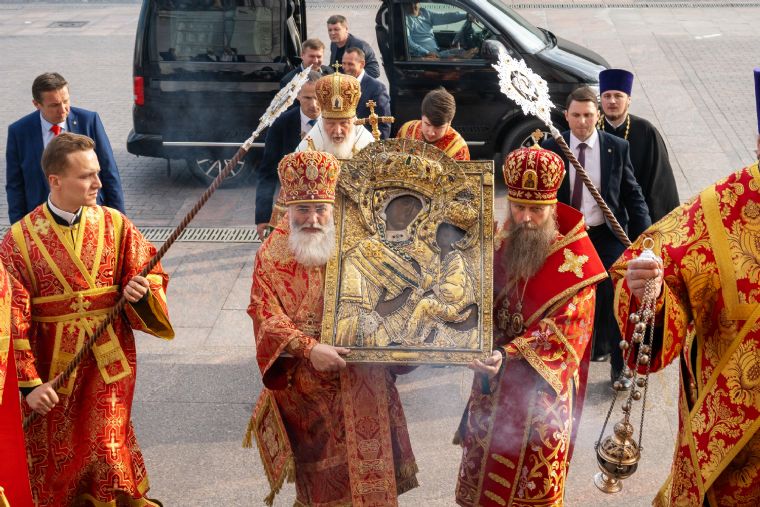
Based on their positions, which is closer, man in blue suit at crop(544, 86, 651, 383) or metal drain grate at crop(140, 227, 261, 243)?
man in blue suit at crop(544, 86, 651, 383)

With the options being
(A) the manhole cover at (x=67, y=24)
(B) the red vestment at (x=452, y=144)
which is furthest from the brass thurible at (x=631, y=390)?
(A) the manhole cover at (x=67, y=24)

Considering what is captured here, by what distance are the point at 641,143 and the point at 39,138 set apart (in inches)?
167

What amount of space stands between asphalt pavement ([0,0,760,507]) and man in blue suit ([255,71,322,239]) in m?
0.99

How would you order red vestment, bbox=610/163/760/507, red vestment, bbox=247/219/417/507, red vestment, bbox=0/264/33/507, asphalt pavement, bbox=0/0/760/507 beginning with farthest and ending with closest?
1. asphalt pavement, bbox=0/0/760/507
2. red vestment, bbox=247/219/417/507
3. red vestment, bbox=0/264/33/507
4. red vestment, bbox=610/163/760/507

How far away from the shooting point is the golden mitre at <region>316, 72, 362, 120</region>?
20.6ft

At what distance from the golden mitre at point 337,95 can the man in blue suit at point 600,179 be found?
1372mm

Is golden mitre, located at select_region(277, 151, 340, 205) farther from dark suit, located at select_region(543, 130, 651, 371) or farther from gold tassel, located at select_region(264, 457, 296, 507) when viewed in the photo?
dark suit, located at select_region(543, 130, 651, 371)

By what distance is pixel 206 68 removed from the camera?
11.1 meters

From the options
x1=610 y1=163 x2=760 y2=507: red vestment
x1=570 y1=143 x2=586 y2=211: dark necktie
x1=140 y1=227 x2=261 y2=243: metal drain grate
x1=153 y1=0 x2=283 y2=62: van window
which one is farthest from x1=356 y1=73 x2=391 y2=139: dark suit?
x1=610 y1=163 x2=760 y2=507: red vestment

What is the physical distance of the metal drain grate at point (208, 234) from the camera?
981 centimetres

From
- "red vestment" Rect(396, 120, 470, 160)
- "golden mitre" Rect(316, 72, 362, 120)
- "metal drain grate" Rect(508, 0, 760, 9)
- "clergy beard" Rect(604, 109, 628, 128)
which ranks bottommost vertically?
"metal drain grate" Rect(508, 0, 760, 9)

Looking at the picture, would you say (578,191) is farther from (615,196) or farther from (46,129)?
(46,129)

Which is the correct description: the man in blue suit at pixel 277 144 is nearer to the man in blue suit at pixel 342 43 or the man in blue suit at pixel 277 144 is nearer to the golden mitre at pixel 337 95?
the golden mitre at pixel 337 95

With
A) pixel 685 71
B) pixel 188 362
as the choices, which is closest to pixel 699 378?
pixel 188 362
